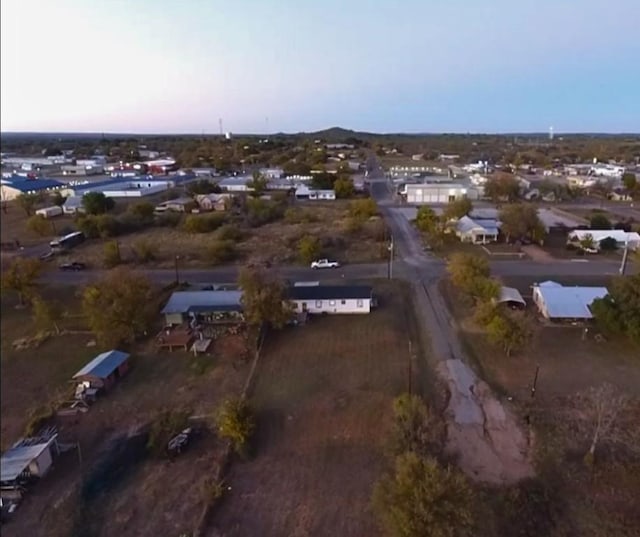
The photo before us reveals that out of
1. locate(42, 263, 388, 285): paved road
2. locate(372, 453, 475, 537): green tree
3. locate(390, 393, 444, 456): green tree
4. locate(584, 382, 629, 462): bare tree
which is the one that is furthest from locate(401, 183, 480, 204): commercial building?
locate(372, 453, 475, 537): green tree

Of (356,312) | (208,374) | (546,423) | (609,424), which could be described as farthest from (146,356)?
(609,424)

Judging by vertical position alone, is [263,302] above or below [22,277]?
below

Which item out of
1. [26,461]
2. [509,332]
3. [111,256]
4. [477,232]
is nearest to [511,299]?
[509,332]

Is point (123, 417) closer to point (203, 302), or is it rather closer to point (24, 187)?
point (203, 302)

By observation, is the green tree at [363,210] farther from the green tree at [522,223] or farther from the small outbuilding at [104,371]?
the small outbuilding at [104,371]

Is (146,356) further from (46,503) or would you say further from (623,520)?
(623,520)

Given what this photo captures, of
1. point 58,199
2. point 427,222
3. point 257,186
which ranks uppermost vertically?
point 257,186

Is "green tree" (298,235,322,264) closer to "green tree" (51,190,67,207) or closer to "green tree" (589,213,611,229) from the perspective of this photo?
"green tree" (589,213,611,229)
